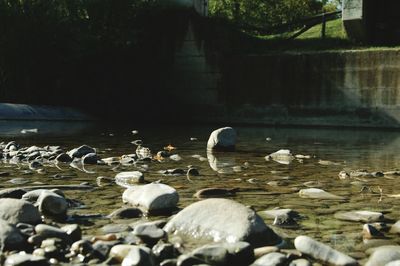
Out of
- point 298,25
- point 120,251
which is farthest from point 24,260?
point 298,25

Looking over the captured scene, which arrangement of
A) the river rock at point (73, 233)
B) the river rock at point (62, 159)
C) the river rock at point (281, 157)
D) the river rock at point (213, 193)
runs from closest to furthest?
the river rock at point (73, 233) < the river rock at point (213, 193) < the river rock at point (62, 159) < the river rock at point (281, 157)

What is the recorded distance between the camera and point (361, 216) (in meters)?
4.75

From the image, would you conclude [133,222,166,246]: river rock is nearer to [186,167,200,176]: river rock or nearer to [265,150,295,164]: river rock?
[186,167,200,176]: river rock

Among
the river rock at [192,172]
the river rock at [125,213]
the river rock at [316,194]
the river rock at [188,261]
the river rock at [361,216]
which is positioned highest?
the river rock at [188,261]

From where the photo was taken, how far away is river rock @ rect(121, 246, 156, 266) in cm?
319

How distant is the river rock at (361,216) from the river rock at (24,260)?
2615 millimetres

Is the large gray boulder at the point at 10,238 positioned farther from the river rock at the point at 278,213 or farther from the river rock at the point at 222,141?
the river rock at the point at 222,141

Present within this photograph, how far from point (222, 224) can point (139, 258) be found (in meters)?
0.88

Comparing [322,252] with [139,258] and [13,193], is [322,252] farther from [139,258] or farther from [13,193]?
[13,193]

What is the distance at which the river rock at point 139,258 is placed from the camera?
3.19 meters

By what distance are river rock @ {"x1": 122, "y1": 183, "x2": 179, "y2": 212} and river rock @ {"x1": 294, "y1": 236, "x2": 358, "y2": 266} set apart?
1.50m

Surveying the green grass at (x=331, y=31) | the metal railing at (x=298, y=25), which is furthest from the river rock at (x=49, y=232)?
the metal railing at (x=298, y=25)

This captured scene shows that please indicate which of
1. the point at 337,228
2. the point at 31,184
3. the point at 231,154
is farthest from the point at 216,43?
the point at 337,228

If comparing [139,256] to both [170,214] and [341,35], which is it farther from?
[341,35]
